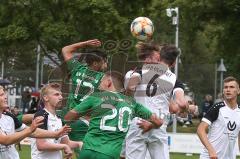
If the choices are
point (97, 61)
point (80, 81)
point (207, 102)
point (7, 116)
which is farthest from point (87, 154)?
point (207, 102)

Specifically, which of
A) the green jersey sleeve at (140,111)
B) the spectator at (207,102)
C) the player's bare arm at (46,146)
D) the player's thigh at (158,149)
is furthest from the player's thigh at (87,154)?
the spectator at (207,102)

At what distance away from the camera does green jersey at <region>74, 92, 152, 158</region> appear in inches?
352

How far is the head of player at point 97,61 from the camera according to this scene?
11297 mm

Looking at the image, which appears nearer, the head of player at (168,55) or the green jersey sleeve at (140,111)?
the green jersey sleeve at (140,111)

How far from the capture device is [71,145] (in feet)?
34.9

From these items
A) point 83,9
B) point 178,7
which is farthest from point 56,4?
point 178,7

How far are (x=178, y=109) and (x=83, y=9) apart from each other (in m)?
20.4

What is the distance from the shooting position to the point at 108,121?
8953 millimetres

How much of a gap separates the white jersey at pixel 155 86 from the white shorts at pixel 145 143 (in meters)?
0.37

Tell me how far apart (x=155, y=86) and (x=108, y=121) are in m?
2.06

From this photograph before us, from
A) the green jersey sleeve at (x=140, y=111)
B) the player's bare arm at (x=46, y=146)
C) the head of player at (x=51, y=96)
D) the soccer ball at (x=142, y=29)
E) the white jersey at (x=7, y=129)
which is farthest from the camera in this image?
the soccer ball at (x=142, y=29)

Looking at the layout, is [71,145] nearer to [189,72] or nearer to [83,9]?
[83,9]

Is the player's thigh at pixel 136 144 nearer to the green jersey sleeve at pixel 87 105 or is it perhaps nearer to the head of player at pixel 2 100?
the green jersey sleeve at pixel 87 105

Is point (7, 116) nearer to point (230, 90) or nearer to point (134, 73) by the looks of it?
point (134, 73)
